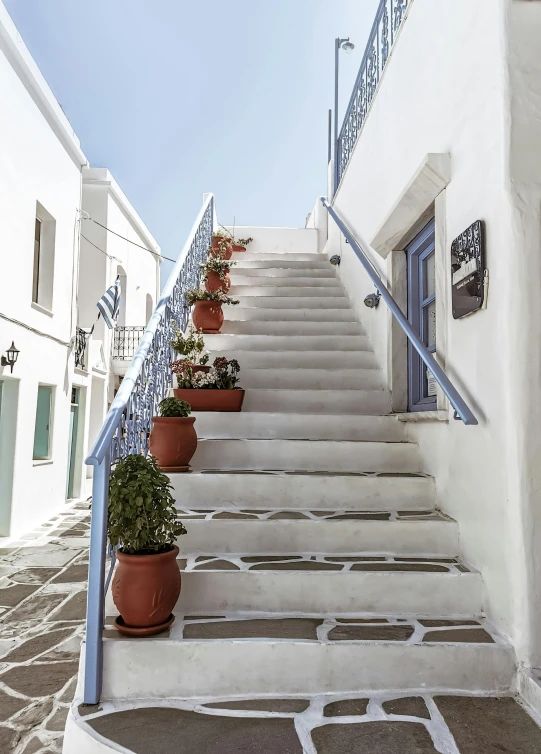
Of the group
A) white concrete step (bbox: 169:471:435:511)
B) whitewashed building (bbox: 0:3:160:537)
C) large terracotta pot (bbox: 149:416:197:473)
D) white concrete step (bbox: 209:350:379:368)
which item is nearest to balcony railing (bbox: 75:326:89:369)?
whitewashed building (bbox: 0:3:160:537)

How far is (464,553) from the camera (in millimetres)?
2832

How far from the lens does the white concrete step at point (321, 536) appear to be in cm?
293

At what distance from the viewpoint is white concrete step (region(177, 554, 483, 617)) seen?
2.58 meters

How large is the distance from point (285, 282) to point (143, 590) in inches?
201

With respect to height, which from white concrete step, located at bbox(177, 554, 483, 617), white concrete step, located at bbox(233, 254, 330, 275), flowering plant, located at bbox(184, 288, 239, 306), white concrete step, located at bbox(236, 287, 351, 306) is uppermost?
white concrete step, located at bbox(233, 254, 330, 275)

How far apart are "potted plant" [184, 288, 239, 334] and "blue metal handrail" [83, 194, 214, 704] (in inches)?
6.1

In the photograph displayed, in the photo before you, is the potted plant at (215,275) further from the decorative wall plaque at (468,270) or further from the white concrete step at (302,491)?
the decorative wall plaque at (468,270)

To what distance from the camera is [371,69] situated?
5340 millimetres

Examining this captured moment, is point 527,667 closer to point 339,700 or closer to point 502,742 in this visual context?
point 502,742

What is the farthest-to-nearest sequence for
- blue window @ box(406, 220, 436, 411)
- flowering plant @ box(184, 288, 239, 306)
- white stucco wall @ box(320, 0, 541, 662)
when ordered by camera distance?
flowering plant @ box(184, 288, 239, 306) → blue window @ box(406, 220, 436, 411) → white stucco wall @ box(320, 0, 541, 662)

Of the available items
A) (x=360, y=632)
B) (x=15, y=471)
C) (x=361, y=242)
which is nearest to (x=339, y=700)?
(x=360, y=632)

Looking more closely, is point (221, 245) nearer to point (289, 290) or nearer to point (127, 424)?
point (289, 290)

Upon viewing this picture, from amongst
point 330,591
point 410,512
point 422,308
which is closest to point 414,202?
point 422,308

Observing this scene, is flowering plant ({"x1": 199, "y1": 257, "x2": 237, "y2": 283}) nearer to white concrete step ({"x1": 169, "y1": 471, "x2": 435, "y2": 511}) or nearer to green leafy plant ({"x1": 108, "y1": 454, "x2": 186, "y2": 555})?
white concrete step ({"x1": 169, "y1": 471, "x2": 435, "y2": 511})
